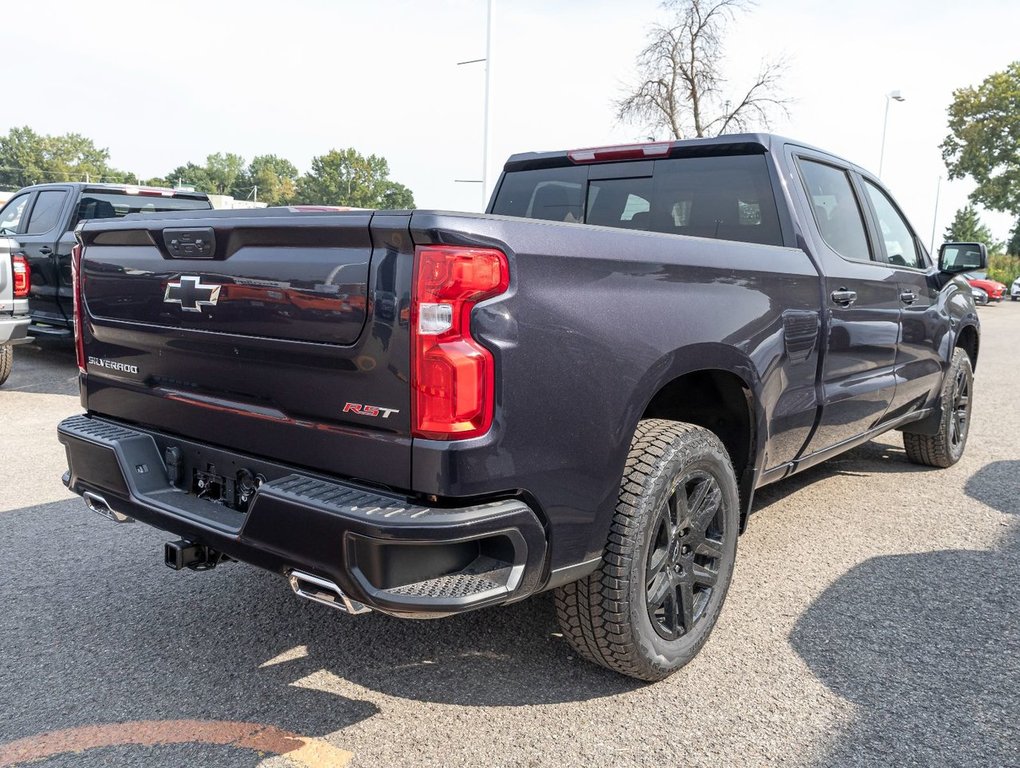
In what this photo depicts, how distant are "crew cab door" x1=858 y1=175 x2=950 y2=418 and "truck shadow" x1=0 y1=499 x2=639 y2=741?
2549mm

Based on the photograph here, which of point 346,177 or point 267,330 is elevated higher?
point 346,177

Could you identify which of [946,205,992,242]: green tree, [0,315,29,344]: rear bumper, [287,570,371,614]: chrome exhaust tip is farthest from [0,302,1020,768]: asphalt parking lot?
[946,205,992,242]: green tree

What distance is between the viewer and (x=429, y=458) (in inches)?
79.5

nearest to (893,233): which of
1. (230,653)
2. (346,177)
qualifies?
(230,653)

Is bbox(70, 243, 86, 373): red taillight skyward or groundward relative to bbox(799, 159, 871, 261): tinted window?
groundward

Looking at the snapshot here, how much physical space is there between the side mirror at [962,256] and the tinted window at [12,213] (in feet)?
30.5

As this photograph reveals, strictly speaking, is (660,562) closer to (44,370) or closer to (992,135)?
(44,370)

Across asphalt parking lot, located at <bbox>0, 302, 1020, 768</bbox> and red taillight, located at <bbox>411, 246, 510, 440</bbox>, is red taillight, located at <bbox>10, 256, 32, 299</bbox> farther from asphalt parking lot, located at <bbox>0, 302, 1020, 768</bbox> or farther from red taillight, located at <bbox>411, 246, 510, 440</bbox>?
red taillight, located at <bbox>411, 246, 510, 440</bbox>

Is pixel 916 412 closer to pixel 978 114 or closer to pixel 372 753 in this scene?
pixel 372 753

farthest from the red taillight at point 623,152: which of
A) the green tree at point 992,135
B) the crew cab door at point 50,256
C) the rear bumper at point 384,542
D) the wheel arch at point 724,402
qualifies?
the green tree at point 992,135

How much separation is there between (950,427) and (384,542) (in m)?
4.81

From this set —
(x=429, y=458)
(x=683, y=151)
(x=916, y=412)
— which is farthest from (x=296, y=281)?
(x=916, y=412)

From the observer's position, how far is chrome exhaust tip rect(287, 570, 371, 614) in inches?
83.3

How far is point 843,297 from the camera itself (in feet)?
12.0
